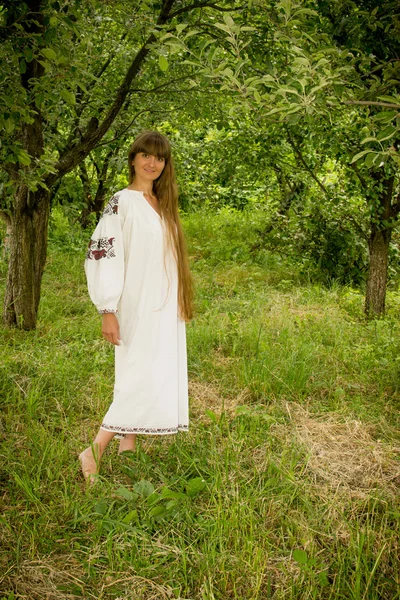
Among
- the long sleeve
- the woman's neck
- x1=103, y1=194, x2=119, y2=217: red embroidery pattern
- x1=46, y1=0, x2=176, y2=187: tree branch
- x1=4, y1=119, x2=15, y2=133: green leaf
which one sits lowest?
the long sleeve

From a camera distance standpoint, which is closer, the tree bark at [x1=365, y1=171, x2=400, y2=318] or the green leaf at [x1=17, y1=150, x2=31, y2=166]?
the green leaf at [x1=17, y1=150, x2=31, y2=166]

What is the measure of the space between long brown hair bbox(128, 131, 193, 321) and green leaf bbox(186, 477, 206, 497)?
0.87 meters

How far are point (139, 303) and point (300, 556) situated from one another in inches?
55.5

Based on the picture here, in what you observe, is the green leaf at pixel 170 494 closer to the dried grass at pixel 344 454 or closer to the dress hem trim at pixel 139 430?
the dress hem trim at pixel 139 430

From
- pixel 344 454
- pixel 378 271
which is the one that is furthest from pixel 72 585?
pixel 378 271

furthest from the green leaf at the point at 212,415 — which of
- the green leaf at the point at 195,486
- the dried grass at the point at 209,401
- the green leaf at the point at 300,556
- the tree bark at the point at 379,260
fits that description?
the tree bark at the point at 379,260

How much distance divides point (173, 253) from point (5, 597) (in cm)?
176

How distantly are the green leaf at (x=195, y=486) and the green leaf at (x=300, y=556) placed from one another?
23.9 inches

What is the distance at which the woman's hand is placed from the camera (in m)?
2.87

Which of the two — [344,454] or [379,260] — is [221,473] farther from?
[379,260]

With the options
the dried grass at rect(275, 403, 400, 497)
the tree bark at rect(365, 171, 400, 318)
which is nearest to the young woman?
the dried grass at rect(275, 403, 400, 497)

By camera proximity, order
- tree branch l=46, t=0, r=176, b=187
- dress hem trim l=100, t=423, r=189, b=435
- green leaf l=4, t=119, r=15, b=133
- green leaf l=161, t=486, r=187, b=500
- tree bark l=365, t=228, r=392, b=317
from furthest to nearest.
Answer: tree bark l=365, t=228, r=392, b=317
tree branch l=46, t=0, r=176, b=187
dress hem trim l=100, t=423, r=189, b=435
green leaf l=4, t=119, r=15, b=133
green leaf l=161, t=486, r=187, b=500

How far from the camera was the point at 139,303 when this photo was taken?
293cm

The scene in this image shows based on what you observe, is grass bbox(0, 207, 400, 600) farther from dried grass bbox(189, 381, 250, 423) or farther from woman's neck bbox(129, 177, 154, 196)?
woman's neck bbox(129, 177, 154, 196)
